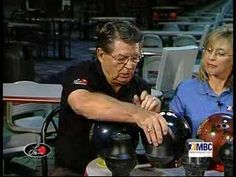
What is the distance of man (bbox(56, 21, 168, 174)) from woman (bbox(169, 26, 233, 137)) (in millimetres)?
286

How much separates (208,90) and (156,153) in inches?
35.7

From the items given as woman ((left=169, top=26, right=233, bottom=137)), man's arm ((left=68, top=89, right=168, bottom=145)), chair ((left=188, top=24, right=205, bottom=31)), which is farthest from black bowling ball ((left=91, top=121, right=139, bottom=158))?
chair ((left=188, top=24, right=205, bottom=31))

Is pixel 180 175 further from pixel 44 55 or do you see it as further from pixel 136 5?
pixel 136 5

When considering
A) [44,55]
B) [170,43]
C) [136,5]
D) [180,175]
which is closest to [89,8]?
[136,5]

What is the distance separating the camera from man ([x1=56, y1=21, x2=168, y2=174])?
70.9 inches

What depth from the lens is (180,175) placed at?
153 cm

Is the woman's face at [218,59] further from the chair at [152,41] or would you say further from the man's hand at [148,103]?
the chair at [152,41]

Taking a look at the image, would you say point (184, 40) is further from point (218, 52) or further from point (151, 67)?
point (218, 52)

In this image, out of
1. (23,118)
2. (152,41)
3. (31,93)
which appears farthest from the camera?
(152,41)

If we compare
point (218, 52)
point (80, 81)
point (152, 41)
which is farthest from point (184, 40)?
point (80, 81)

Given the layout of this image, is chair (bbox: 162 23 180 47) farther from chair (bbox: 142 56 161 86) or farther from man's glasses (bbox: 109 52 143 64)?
man's glasses (bbox: 109 52 143 64)

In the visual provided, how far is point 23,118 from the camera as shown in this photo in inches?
161

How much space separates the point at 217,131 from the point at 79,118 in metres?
0.58

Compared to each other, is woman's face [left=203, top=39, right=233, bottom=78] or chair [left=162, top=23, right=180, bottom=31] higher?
woman's face [left=203, top=39, right=233, bottom=78]
